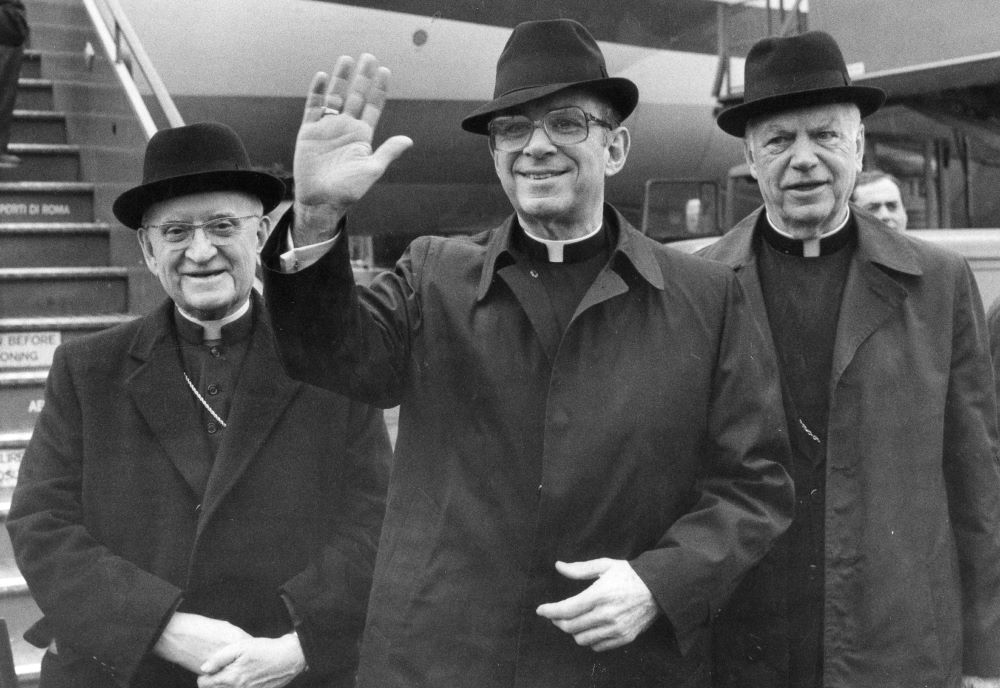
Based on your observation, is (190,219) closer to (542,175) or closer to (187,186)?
(187,186)

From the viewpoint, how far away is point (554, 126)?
1928 millimetres

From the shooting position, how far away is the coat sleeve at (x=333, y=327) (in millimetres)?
1657

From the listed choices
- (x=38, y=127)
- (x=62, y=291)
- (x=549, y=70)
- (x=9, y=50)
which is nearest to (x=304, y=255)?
(x=549, y=70)

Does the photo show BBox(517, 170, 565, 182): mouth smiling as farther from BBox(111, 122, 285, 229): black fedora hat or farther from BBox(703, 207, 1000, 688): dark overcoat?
BBox(111, 122, 285, 229): black fedora hat

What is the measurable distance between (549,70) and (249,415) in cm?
92

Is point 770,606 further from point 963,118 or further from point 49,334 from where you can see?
point 49,334

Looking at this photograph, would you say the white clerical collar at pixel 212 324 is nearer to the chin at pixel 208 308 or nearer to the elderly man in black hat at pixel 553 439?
the chin at pixel 208 308

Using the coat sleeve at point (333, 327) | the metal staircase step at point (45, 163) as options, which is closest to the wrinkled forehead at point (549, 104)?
the coat sleeve at point (333, 327)

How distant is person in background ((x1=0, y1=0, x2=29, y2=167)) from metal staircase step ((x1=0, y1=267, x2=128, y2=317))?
2.46ft

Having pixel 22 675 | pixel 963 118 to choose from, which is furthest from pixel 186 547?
pixel 963 118

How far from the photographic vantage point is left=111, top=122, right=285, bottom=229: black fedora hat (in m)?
2.38

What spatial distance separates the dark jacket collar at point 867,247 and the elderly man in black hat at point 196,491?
2.70 feet

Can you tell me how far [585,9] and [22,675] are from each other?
6291 millimetres

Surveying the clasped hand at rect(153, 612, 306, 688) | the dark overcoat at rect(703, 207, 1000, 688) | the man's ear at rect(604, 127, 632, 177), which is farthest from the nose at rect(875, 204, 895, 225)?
the clasped hand at rect(153, 612, 306, 688)
